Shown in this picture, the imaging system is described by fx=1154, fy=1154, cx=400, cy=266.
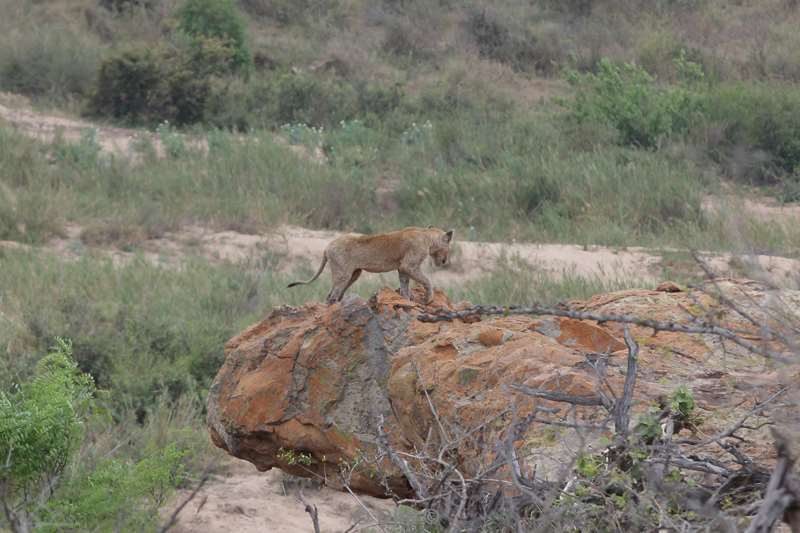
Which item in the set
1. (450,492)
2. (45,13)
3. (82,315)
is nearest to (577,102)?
(82,315)

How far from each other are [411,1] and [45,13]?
912cm

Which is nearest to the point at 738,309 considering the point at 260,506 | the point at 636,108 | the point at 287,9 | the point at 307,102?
the point at 260,506

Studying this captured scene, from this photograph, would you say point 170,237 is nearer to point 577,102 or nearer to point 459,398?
point 577,102

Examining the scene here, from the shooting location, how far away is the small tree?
5.25 metres

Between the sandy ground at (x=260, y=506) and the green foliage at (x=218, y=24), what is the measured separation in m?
16.2

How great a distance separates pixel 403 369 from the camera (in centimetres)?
506

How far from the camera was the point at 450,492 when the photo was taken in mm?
3750

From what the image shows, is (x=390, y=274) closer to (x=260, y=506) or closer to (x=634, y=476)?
(x=260, y=506)

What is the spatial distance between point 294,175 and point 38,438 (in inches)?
429

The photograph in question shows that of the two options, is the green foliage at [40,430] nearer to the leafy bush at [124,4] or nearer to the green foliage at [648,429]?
the green foliage at [648,429]

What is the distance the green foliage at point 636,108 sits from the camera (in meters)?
18.1

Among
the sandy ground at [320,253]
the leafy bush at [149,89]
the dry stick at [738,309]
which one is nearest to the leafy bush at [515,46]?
the leafy bush at [149,89]

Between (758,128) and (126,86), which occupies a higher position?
(758,128)

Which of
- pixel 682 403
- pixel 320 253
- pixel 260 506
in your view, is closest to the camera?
pixel 682 403
